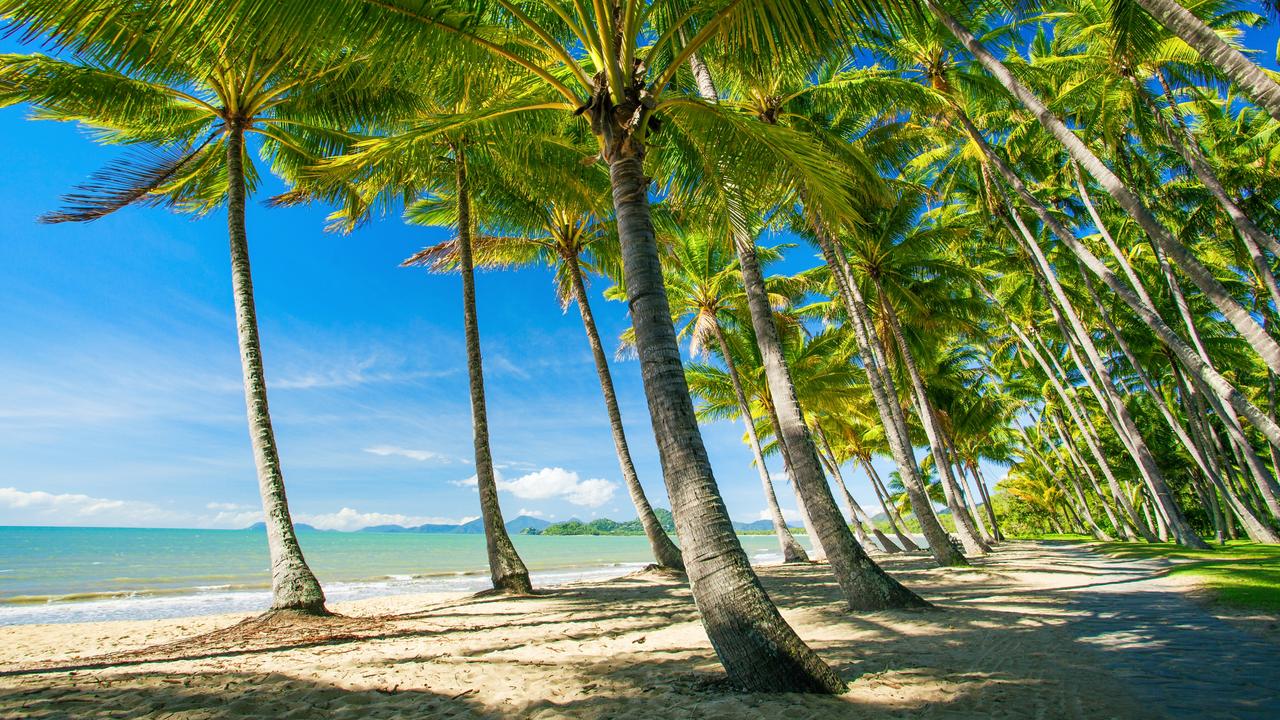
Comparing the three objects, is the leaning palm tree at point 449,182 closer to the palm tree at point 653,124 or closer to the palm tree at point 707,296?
the palm tree at point 653,124

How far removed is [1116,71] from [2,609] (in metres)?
27.1

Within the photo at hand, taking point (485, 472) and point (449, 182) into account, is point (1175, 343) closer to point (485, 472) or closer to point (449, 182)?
point (485, 472)

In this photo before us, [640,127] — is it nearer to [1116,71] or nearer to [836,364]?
[1116,71]

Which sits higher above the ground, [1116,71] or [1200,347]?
[1116,71]

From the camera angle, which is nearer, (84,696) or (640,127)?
(84,696)

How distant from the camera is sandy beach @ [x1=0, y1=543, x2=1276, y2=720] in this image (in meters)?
3.44

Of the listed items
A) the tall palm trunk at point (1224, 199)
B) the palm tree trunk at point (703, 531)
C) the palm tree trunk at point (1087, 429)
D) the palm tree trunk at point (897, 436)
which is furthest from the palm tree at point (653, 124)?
the palm tree trunk at point (1087, 429)

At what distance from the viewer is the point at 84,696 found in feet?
12.7

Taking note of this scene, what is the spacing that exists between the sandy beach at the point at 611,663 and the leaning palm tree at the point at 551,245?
4.22 m

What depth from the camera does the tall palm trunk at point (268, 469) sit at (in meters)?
7.23

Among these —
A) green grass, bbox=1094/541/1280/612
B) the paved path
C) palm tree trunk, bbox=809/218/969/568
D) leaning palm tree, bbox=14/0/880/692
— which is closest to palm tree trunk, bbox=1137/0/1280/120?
leaning palm tree, bbox=14/0/880/692

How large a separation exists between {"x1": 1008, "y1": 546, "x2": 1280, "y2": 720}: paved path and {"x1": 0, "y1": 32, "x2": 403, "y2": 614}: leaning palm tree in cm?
812

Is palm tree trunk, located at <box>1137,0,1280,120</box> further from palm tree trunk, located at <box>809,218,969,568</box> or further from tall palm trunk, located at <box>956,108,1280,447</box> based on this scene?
palm tree trunk, located at <box>809,218,969,568</box>

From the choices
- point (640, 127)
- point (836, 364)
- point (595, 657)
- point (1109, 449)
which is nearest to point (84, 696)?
point (595, 657)
